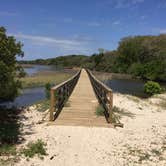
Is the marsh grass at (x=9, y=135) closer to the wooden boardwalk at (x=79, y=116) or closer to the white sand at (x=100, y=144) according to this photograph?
the white sand at (x=100, y=144)

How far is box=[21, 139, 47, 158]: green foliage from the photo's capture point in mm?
5270

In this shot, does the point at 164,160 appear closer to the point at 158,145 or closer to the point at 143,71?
the point at 158,145

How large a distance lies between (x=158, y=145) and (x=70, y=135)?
2119 mm

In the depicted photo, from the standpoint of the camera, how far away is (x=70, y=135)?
671 cm

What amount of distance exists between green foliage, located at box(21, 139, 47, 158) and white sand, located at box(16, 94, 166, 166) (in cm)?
14

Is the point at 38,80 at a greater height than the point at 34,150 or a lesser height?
lesser

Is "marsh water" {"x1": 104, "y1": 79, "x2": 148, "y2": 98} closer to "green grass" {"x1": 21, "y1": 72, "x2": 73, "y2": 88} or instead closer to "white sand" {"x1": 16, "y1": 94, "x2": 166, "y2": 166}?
"green grass" {"x1": 21, "y1": 72, "x2": 73, "y2": 88}

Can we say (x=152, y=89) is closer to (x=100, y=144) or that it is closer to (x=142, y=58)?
(x=100, y=144)

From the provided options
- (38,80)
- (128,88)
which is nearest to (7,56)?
(128,88)

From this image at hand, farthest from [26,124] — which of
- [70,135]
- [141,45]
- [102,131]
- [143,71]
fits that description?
[141,45]

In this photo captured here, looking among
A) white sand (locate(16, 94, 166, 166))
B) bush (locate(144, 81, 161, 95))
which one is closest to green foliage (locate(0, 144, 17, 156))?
white sand (locate(16, 94, 166, 166))

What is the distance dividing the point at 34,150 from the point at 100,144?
1.53 m

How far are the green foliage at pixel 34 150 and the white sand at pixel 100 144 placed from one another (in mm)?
136

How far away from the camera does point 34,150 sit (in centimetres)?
542
